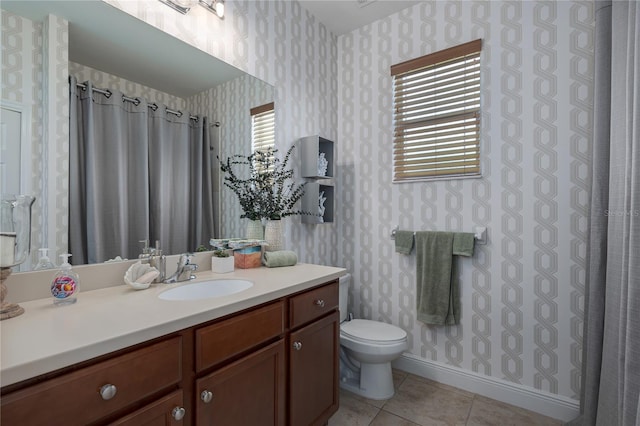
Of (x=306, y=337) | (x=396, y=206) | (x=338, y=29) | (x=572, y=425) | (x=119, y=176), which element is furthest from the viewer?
(x=338, y=29)

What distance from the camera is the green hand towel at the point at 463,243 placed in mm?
2012

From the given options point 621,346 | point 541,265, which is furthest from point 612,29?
point 621,346

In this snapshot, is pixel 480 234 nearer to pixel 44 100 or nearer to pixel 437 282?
pixel 437 282

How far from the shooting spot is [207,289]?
1407mm

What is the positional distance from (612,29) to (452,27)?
97cm

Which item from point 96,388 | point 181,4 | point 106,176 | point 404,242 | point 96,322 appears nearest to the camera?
point 96,388

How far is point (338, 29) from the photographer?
2590mm

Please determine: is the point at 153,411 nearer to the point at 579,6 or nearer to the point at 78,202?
the point at 78,202

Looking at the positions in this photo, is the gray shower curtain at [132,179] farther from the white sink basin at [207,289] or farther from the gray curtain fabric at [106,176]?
the white sink basin at [207,289]

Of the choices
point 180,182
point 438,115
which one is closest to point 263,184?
point 180,182

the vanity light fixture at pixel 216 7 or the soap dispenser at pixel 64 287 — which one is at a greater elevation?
the vanity light fixture at pixel 216 7

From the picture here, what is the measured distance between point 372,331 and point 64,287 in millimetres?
1723

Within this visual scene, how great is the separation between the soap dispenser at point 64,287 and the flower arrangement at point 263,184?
891 millimetres

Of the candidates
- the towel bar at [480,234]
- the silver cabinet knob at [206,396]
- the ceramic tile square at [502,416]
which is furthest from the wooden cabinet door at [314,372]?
the towel bar at [480,234]
